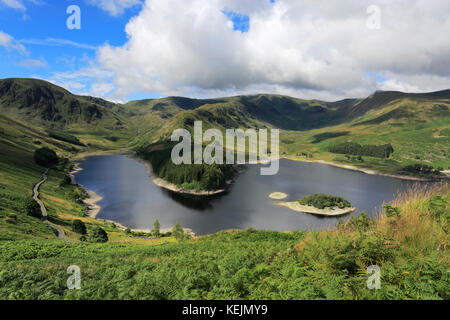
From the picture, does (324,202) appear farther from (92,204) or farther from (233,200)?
(92,204)

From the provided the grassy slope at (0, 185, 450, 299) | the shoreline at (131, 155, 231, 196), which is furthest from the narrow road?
the shoreline at (131, 155, 231, 196)

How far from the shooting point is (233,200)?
8625 centimetres

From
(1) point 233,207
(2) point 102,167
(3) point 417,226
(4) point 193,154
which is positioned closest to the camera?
(3) point 417,226

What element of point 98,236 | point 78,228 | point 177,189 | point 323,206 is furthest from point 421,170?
point 78,228

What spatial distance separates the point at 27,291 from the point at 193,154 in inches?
4799

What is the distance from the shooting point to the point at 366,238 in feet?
22.8

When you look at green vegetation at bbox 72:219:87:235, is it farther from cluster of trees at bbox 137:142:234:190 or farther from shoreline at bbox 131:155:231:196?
cluster of trees at bbox 137:142:234:190

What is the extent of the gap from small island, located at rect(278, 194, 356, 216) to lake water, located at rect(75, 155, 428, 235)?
2992mm

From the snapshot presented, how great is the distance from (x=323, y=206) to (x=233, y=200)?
112 ft

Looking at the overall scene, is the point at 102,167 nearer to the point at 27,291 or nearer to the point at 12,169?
the point at 12,169

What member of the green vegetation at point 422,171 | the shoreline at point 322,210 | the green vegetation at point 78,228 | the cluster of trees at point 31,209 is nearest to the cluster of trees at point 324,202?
the shoreline at point 322,210

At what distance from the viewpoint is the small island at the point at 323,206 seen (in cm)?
7344

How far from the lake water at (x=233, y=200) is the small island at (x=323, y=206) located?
2992 millimetres
